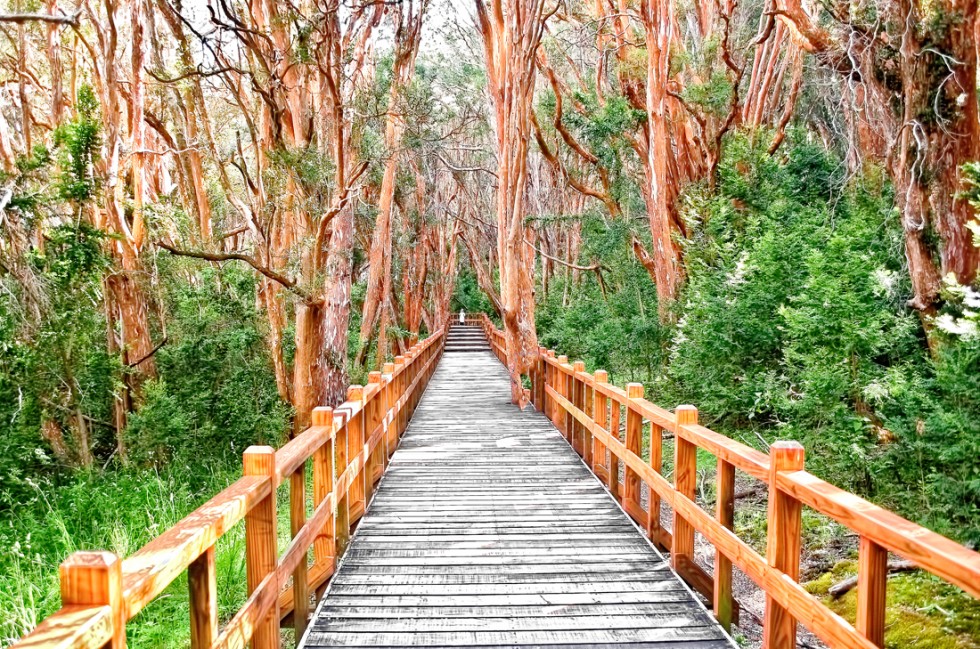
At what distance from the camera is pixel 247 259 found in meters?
8.47

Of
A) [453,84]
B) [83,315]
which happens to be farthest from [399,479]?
[453,84]

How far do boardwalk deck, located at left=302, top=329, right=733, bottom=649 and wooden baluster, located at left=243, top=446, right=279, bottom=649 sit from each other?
569 mm

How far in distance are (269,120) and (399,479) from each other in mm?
5529

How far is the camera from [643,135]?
54.1 ft

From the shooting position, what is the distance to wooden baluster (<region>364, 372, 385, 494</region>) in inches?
268

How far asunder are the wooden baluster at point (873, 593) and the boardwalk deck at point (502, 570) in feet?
4.74

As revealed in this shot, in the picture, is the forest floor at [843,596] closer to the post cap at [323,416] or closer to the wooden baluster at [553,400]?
the wooden baluster at [553,400]

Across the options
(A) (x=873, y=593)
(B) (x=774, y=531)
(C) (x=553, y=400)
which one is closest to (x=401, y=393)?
(C) (x=553, y=400)

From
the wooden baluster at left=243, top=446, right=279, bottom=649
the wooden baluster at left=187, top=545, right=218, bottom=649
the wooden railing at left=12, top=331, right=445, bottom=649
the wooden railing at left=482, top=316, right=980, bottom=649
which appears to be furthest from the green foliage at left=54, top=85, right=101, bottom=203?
the wooden baluster at left=187, top=545, right=218, bottom=649

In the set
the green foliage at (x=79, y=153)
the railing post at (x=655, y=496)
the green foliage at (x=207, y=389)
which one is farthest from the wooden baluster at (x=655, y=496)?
the green foliage at (x=207, y=389)

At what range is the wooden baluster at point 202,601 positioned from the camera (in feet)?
8.69

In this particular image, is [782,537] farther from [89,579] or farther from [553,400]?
[553,400]

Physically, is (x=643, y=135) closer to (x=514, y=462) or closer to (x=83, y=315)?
(x=514, y=462)

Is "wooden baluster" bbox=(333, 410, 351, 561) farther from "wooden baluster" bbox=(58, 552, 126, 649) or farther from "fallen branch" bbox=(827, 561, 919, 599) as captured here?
"fallen branch" bbox=(827, 561, 919, 599)
